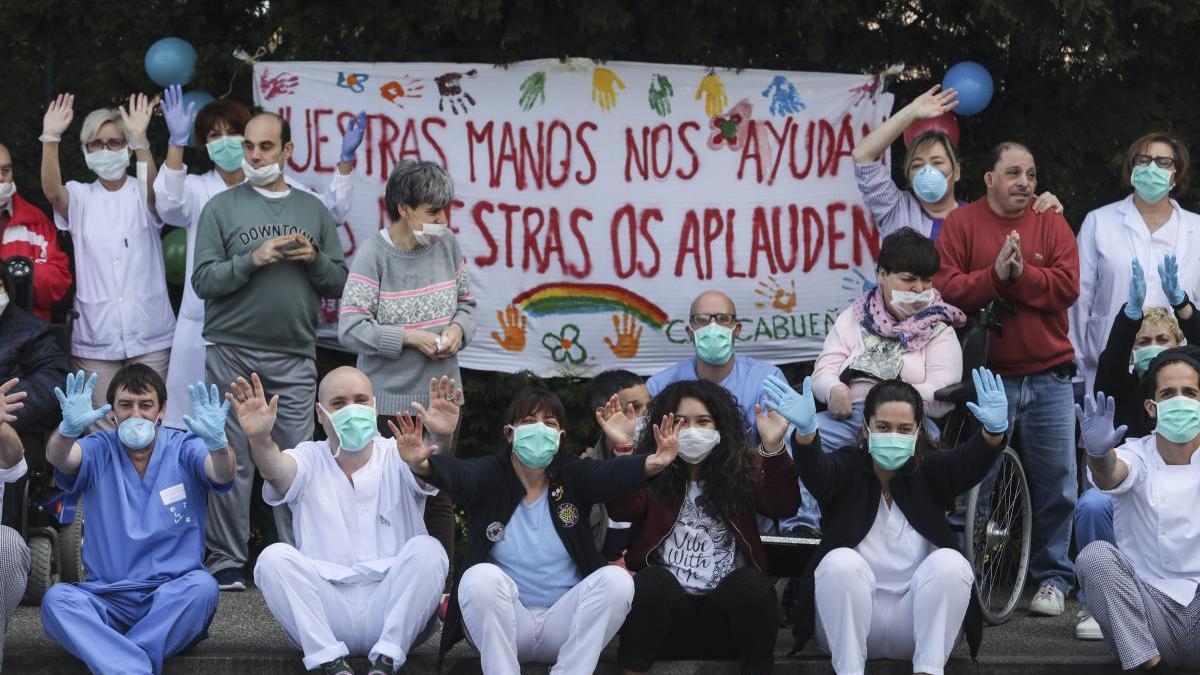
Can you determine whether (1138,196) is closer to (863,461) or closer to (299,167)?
(863,461)

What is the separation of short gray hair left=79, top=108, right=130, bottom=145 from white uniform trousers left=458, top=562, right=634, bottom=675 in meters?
3.15

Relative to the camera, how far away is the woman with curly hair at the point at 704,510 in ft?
23.7

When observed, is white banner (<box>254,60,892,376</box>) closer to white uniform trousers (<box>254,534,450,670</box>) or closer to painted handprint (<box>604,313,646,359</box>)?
painted handprint (<box>604,313,646,359</box>)

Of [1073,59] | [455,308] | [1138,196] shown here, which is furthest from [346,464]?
[1073,59]

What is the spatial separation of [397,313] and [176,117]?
1.41m

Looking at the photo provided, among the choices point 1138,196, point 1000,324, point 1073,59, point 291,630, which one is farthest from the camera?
point 1073,59

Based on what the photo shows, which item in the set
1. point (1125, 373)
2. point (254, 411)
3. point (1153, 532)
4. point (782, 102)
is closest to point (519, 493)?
point (254, 411)

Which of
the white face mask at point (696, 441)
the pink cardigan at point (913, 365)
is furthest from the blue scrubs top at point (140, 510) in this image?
the pink cardigan at point (913, 365)

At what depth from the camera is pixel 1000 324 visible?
26.7 ft

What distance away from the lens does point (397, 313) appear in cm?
838

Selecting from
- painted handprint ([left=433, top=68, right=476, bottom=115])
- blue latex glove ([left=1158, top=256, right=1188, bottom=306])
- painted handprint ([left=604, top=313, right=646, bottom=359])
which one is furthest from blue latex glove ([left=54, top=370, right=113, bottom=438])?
blue latex glove ([left=1158, top=256, right=1188, bottom=306])

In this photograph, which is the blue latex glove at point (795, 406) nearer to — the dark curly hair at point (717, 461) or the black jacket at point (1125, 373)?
the dark curly hair at point (717, 461)

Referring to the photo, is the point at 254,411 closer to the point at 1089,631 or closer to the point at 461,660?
the point at 461,660

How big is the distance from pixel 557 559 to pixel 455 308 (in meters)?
1.64
